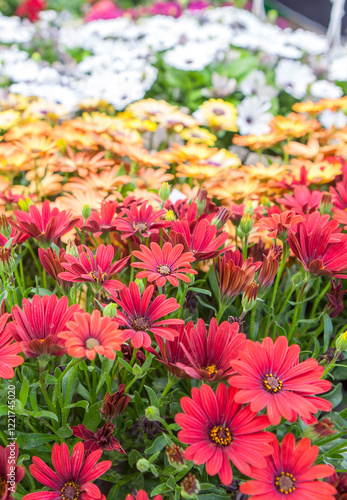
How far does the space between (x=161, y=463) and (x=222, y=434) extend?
179 millimetres

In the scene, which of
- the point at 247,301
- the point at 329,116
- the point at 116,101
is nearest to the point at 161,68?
the point at 116,101

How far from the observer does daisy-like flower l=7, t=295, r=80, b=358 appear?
42cm

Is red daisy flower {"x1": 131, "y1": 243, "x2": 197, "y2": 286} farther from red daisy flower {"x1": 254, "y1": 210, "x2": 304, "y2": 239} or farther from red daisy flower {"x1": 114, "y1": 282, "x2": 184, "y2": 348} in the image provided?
red daisy flower {"x1": 254, "y1": 210, "x2": 304, "y2": 239}

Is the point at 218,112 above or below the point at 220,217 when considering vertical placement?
below

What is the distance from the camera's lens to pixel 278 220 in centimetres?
57

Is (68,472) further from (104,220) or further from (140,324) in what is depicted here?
(104,220)

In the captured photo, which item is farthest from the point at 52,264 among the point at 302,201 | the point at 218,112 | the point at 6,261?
the point at 218,112

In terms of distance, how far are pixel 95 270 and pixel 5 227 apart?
168mm

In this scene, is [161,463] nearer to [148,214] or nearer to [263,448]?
[263,448]

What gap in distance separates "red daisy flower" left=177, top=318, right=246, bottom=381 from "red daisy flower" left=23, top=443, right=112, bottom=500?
0.14 meters

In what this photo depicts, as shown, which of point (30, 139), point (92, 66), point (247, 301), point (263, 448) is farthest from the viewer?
point (92, 66)

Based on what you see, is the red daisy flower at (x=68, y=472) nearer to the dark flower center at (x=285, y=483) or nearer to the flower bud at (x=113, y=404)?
the flower bud at (x=113, y=404)

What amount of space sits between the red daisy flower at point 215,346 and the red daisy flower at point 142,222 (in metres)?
0.17

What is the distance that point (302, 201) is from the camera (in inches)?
27.9
